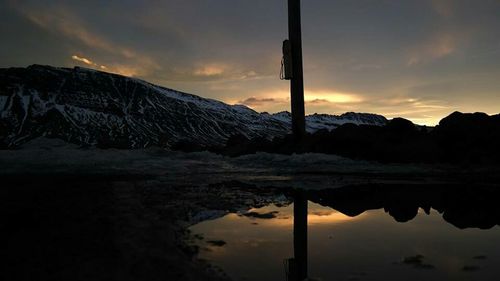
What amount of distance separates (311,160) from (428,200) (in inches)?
353

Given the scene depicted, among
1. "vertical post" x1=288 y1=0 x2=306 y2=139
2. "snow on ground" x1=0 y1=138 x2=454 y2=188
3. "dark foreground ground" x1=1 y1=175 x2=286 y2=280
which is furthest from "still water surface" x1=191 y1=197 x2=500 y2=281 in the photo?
"vertical post" x1=288 y1=0 x2=306 y2=139

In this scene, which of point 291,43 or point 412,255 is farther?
point 291,43

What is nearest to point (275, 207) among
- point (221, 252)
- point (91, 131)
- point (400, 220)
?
point (400, 220)

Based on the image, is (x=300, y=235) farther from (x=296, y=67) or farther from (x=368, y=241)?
(x=296, y=67)

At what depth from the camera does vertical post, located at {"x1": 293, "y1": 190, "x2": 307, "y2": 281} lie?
3.11m

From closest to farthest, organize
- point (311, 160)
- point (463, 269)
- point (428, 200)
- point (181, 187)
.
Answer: point (463, 269), point (428, 200), point (181, 187), point (311, 160)

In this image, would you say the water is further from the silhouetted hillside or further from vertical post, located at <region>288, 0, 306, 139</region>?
vertical post, located at <region>288, 0, 306, 139</region>

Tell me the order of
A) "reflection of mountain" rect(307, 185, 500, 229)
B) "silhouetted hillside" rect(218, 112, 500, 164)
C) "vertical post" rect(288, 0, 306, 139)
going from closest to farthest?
"reflection of mountain" rect(307, 185, 500, 229), "silhouetted hillside" rect(218, 112, 500, 164), "vertical post" rect(288, 0, 306, 139)

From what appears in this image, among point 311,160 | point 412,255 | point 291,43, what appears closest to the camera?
point 412,255

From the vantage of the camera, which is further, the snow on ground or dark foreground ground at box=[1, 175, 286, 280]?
the snow on ground

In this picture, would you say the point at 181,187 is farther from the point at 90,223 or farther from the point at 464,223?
the point at 464,223

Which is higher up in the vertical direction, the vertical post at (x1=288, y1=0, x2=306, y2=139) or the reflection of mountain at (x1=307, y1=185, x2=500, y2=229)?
the vertical post at (x1=288, y1=0, x2=306, y2=139)

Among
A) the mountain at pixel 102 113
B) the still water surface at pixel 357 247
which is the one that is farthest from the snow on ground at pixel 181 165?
the mountain at pixel 102 113

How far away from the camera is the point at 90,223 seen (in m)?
4.68
